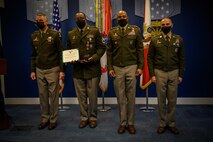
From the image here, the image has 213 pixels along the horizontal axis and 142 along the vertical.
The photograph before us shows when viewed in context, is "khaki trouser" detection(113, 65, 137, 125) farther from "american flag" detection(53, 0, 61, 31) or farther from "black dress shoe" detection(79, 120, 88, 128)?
"american flag" detection(53, 0, 61, 31)

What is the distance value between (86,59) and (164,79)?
1.13 m

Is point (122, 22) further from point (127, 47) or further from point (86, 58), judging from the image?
point (86, 58)

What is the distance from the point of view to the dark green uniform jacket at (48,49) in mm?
4051

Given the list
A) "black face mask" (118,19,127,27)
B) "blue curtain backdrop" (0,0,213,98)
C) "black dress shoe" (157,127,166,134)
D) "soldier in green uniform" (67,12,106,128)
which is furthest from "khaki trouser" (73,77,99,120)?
"blue curtain backdrop" (0,0,213,98)

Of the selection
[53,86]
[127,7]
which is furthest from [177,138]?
[127,7]

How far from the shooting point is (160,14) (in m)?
5.54

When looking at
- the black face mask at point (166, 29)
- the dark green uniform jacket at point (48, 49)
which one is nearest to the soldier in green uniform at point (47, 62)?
the dark green uniform jacket at point (48, 49)

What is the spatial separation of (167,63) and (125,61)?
1.83 ft

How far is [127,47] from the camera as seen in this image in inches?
Answer: 152

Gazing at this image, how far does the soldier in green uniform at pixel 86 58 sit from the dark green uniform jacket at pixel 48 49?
7.5 inches

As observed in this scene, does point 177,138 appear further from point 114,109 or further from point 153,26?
point 153,26

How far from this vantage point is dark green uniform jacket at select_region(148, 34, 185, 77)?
12.3 ft

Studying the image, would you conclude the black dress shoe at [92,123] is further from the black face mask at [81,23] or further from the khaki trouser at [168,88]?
the black face mask at [81,23]

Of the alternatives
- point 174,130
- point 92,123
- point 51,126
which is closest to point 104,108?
point 92,123
